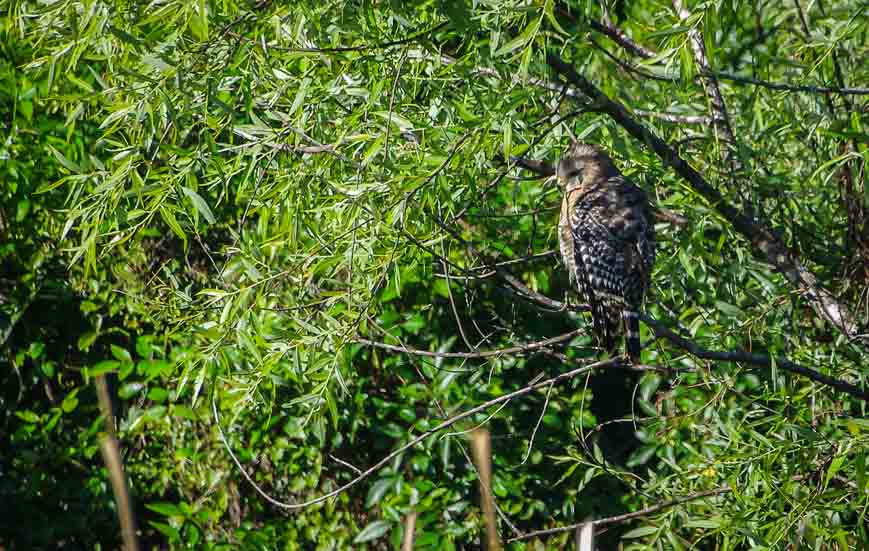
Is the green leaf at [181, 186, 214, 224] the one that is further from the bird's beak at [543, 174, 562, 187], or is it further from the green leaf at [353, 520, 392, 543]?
the green leaf at [353, 520, 392, 543]

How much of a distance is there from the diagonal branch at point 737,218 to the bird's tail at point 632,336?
1.46ft

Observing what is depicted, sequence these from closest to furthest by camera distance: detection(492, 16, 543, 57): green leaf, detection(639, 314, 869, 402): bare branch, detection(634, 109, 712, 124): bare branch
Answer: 1. detection(492, 16, 543, 57): green leaf
2. detection(639, 314, 869, 402): bare branch
3. detection(634, 109, 712, 124): bare branch

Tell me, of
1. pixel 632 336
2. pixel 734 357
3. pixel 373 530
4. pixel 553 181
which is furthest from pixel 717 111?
pixel 373 530

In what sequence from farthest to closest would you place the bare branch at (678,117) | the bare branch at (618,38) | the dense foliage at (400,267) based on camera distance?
the bare branch at (678,117) → the bare branch at (618,38) → the dense foliage at (400,267)

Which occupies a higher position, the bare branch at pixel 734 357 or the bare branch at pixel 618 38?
the bare branch at pixel 618 38

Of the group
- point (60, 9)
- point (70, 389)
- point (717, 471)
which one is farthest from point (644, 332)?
point (70, 389)

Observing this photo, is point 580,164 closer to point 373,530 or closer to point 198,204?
point 198,204

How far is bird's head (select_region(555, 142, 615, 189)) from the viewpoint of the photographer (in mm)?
3668

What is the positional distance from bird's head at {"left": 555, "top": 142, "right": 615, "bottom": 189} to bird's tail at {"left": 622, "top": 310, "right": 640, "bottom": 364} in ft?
1.61

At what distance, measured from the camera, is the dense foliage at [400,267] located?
2789 mm

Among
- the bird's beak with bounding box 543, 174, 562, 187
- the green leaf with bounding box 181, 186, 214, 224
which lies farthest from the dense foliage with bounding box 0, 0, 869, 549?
the bird's beak with bounding box 543, 174, 562, 187

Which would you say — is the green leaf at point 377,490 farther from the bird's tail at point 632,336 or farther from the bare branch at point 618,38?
the bare branch at point 618,38

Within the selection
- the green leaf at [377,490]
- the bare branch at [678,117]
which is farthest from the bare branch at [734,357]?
the green leaf at [377,490]

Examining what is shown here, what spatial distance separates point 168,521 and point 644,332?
239cm
